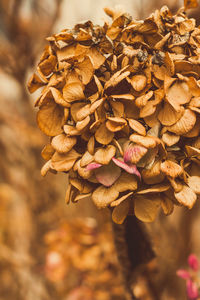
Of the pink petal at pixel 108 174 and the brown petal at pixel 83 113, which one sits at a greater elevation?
the brown petal at pixel 83 113

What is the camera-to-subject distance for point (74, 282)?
0.98 metres

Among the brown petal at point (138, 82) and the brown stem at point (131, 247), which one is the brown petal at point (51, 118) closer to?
the brown petal at point (138, 82)

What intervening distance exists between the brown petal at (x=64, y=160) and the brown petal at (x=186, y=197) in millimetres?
131

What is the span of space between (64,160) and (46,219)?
2.85ft

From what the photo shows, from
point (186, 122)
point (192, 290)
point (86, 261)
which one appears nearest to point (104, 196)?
point (186, 122)

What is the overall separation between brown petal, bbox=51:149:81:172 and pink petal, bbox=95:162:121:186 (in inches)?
1.4

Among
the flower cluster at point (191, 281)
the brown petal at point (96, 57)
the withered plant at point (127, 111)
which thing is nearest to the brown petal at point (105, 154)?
the withered plant at point (127, 111)

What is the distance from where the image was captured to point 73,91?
1.17ft

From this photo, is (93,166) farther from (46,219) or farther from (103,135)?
(46,219)

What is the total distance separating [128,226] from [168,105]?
244 millimetres

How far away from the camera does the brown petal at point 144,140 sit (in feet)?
1.06

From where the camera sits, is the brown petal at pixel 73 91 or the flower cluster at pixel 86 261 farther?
the flower cluster at pixel 86 261

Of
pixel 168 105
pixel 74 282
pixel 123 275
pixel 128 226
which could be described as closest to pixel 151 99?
pixel 168 105

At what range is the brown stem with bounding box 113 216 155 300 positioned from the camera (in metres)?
0.51
